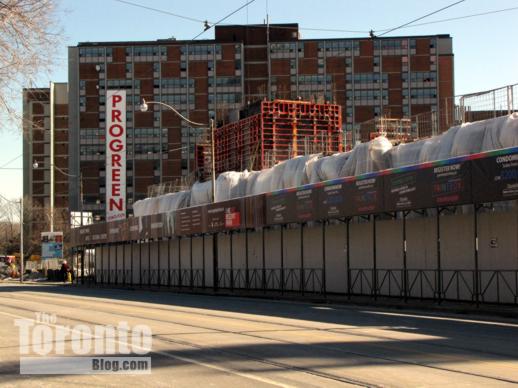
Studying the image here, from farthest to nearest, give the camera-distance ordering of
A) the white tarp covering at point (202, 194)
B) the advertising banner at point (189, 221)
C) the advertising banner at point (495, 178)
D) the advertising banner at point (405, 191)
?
the white tarp covering at point (202, 194) → the advertising banner at point (189, 221) → the advertising banner at point (405, 191) → the advertising banner at point (495, 178)

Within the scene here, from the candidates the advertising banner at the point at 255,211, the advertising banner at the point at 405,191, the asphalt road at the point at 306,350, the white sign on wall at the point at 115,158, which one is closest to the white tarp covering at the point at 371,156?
the advertising banner at the point at 255,211

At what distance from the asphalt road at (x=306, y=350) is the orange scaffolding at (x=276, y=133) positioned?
37.7 metres

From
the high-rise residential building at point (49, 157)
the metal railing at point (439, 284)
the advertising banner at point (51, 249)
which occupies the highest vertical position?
the high-rise residential building at point (49, 157)

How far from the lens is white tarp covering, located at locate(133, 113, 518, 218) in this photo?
2393cm

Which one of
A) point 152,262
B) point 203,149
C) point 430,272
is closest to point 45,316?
point 430,272

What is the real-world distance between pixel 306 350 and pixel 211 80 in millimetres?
127612

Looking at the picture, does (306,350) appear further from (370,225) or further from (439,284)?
(370,225)

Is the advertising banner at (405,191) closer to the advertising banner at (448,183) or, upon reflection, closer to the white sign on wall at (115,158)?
the advertising banner at (448,183)

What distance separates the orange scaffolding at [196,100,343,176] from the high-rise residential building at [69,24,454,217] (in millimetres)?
69883

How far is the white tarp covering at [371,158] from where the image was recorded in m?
23.9

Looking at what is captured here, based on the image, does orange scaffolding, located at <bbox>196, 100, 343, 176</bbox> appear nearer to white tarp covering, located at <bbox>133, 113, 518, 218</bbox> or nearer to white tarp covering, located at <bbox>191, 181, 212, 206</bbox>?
white tarp covering, located at <bbox>191, 181, 212, 206</bbox>

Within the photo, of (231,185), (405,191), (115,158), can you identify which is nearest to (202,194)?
(231,185)

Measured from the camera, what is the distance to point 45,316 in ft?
69.5

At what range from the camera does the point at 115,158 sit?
6322 centimetres
